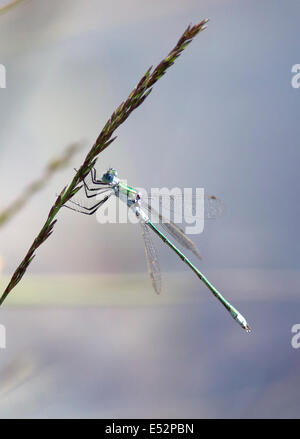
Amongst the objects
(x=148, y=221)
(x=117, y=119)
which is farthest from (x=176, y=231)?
(x=117, y=119)

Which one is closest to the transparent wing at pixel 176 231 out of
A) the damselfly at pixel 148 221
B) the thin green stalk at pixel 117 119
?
the damselfly at pixel 148 221

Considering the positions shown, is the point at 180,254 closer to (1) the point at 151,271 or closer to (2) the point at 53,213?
(1) the point at 151,271

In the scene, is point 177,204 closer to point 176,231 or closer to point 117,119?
point 176,231

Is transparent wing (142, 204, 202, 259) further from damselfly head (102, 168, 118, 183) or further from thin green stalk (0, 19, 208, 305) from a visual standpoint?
thin green stalk (0, 19, 208, 305)

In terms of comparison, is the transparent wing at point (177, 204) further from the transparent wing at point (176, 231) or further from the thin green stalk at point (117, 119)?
the thin green stalk at point (117, 119)

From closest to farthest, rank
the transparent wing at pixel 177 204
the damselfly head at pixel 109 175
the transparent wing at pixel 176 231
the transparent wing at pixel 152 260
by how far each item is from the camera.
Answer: the transparent wing at pixel 152 260, the damselfly head at pixel 109 175, the transparent wing at pixel 176 231, the transparent wing at pixel 177 204
